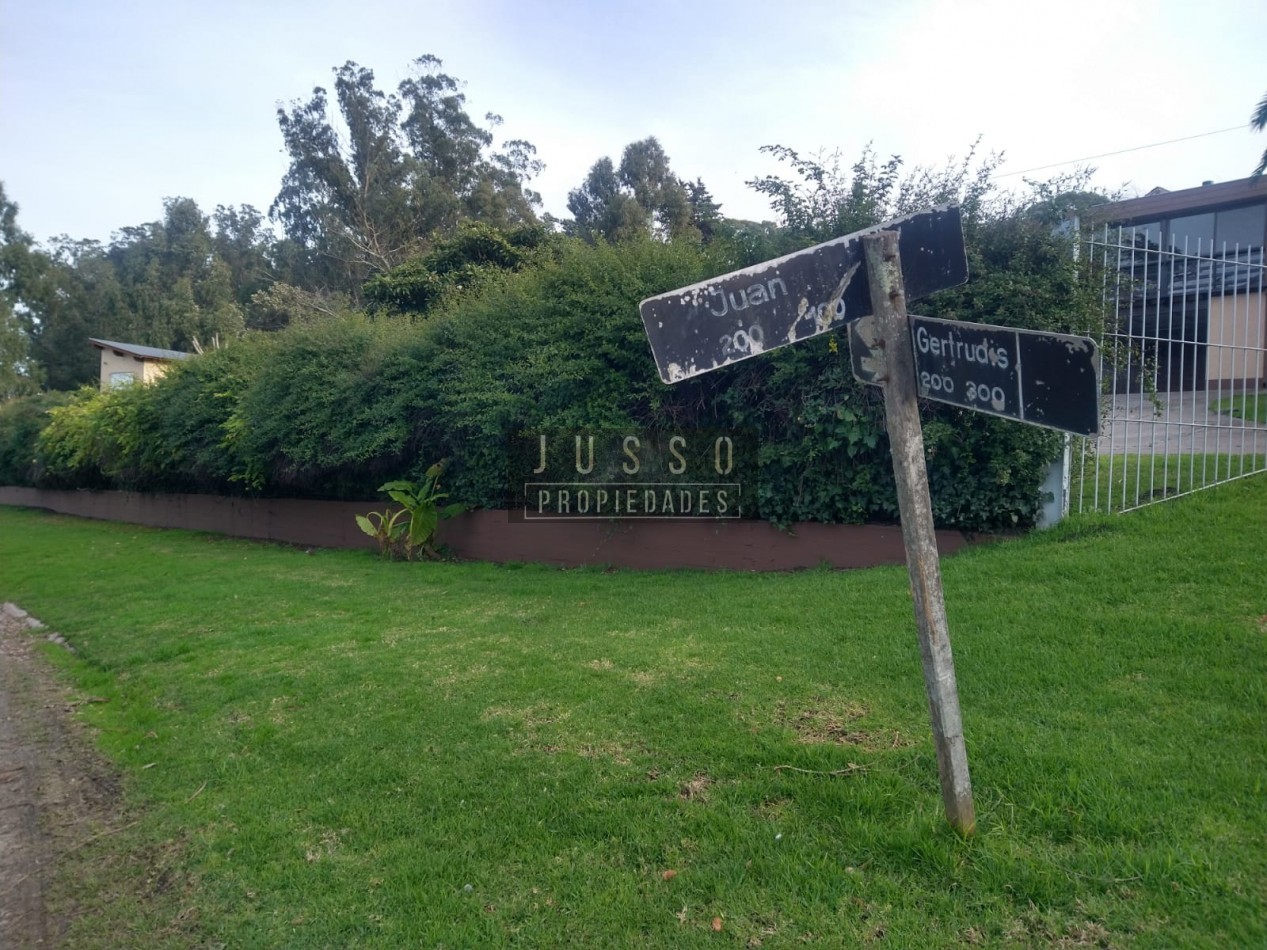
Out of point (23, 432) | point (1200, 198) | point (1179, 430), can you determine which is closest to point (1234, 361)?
point (1179, 430)

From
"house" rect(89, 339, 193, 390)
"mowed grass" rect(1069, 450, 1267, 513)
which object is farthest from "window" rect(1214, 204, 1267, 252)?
"house" rect(89, 339, 193, 390)

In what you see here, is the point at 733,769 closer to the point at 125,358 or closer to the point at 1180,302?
the point at 1180,302

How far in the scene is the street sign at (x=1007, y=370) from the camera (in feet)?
8.54

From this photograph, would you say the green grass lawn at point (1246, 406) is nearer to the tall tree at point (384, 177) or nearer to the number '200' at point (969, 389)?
the number '200' at point (969, 389)

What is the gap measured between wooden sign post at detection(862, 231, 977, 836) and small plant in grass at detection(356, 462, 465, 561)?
861cm

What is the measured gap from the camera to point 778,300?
2908mm

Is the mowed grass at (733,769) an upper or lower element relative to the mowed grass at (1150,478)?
lower

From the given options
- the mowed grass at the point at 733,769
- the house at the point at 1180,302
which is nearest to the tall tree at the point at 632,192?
the house at the point at 1180,302

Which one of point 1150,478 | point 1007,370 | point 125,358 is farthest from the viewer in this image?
point 125,358

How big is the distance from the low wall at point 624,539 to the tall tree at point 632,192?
792 inches

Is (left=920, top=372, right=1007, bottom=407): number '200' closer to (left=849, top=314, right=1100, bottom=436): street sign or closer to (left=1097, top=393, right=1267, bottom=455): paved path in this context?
(left=849, top=314, right=1100, bottom=436): street sign

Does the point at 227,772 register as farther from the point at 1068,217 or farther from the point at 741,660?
the point at 1068,217

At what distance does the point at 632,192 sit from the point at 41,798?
34.0 metres

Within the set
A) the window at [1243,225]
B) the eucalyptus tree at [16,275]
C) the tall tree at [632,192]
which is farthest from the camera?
the eucalyptus tree at [16,275]
